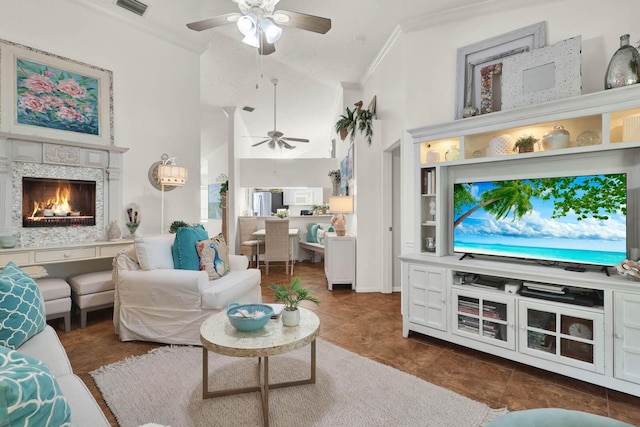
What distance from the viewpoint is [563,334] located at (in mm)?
2051

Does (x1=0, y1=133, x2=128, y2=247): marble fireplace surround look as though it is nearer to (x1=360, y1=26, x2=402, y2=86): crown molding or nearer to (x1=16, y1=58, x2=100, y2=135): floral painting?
(x1=16, y1=58, x2=100, y2=135): floral painting

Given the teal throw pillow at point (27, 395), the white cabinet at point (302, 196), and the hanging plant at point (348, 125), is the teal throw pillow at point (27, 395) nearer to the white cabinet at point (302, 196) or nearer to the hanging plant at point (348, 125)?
the hanging plant at point (348, 125)

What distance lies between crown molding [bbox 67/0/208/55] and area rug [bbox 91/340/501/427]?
→ 3.86m

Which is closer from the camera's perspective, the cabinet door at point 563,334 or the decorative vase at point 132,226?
the cabinet door at point 563,334

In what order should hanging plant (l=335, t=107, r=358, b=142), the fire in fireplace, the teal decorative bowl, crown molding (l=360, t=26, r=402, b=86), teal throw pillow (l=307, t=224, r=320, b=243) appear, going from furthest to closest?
teal throw pillow (l=307, t=224, r=320, b=243) → hanging plant (l=335, t=107, r=358, b=142) → crown molding (l=360, t=26, r=402, b=86) → the fire in fireplace → the teal decorative bowl

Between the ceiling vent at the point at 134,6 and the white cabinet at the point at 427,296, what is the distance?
14.2 feet

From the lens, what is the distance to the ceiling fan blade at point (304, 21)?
249 centimetres

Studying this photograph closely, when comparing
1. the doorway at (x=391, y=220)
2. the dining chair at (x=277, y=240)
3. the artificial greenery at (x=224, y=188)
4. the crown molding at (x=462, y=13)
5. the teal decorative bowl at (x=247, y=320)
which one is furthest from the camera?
the artificial greenery at (x=224, y=188)

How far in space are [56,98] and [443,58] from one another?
13.5ft

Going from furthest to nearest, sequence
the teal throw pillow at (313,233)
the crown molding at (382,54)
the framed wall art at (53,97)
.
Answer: the teal throw pillow at (313,233)
the crown molding at (382,54)
the framed wall art at (53,97)

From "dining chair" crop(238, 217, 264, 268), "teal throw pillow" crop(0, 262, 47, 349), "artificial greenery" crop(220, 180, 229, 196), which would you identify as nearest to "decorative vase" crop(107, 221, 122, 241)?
"teal throw pillow" crop(0, 262, 47, 349)

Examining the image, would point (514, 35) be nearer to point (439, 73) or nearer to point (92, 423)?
point (439, 73)

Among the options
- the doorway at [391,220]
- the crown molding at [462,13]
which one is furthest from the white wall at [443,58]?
the doorway at [391,220]

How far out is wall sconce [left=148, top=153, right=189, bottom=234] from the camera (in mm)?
3830
